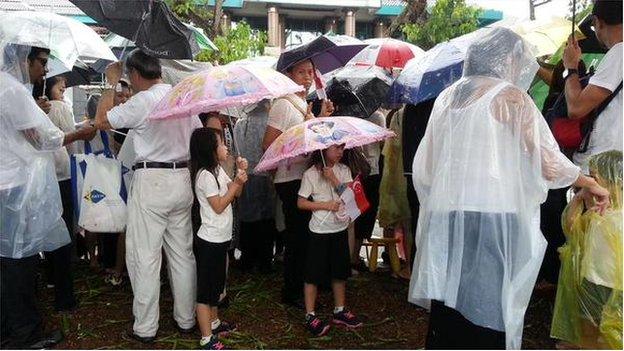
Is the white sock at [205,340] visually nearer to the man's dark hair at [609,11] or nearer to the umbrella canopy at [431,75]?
the umbrella canopy at [431,75]

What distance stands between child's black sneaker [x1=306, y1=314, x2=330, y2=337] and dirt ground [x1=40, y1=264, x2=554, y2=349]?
0.05 m

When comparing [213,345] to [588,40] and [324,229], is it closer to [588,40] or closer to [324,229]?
[324,229]

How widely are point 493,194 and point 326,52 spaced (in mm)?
3184

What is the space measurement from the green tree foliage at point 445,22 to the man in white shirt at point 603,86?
10.8m

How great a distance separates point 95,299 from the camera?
4320 millimetres

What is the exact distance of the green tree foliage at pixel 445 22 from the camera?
1404 centimetres

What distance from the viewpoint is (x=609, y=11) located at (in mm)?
2852

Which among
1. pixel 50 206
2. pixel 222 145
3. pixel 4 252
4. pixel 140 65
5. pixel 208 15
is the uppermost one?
pixel 208 15

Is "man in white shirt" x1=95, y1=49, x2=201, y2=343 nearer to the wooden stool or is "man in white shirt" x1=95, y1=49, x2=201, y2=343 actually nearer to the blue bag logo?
the blue bag logo

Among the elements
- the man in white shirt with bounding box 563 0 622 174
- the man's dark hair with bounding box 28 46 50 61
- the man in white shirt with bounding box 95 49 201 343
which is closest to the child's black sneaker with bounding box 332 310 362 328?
the man in white shirt with bounding box 95 49 201 343

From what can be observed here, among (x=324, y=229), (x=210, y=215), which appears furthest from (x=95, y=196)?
(x=324, y=229)

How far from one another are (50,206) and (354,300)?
2.39 metres

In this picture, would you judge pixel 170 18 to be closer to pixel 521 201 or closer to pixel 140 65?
pixel 140 65

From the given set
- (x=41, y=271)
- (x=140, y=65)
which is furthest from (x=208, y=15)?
(x=140, y=65)
